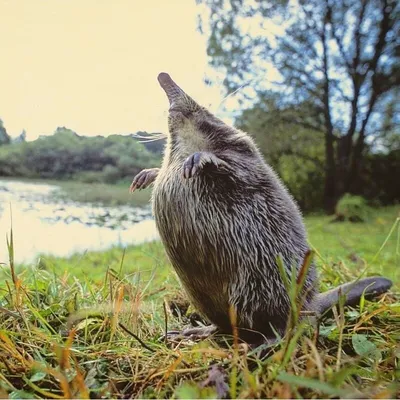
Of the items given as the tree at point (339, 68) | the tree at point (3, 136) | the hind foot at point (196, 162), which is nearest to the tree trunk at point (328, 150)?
the tree at point (339, 68)

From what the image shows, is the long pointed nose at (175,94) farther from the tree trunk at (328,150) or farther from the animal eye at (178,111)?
the tree trunk at (328,150)

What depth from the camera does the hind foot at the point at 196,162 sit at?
3.72 ft

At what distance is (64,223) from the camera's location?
10.9 ft

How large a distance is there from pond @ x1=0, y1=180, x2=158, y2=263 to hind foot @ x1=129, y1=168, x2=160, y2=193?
118 centimetres

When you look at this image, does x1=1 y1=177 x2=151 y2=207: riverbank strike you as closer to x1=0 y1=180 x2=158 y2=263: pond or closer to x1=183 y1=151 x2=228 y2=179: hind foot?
x1=0 y1=180 x2=158 y2=263: pond

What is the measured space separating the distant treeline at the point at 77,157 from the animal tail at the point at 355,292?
100 cm

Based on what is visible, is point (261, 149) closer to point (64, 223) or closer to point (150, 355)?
point (64, 223)

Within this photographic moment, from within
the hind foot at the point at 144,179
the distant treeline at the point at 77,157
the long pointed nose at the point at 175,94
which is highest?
the long pointed nose at the point at 175,94

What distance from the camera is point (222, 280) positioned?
1233 mm

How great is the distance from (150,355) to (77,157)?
5.69 feet

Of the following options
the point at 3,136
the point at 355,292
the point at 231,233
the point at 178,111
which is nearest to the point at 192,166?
the point at 231,233

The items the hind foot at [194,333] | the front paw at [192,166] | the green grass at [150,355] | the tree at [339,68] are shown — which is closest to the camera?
the green grass at [150,355]

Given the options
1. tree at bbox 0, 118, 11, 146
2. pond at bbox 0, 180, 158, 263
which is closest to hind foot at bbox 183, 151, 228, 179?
tree at bbox 0, 118, 11, 146

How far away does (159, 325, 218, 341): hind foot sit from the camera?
1.30 m
